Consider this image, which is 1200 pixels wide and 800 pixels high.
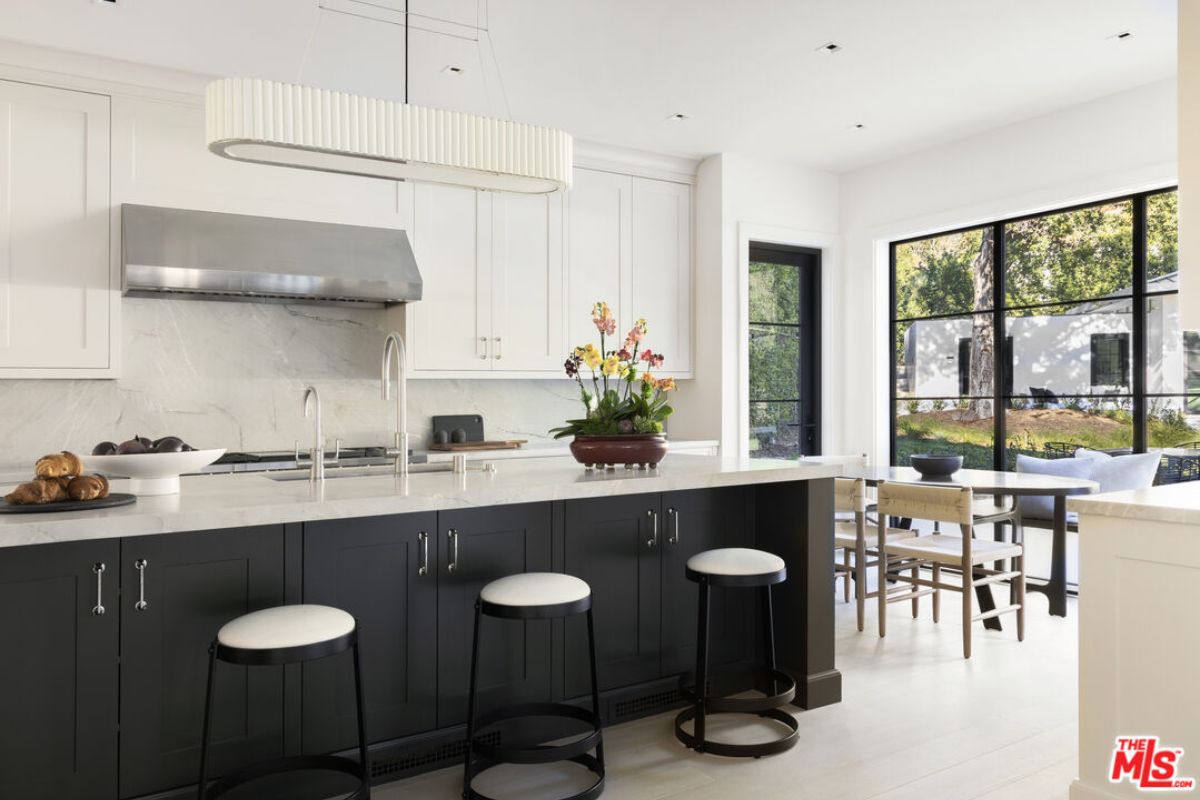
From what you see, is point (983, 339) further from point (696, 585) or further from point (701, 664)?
point (701, 664)

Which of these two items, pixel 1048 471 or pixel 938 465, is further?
pixel 1048 471

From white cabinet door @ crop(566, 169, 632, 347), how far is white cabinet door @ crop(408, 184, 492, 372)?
1.88 ft

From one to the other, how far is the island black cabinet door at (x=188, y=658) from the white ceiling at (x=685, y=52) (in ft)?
7.42

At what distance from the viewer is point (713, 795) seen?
2.52 meters

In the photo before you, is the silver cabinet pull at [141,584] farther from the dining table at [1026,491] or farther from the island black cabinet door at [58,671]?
the dining table at [1026,491]

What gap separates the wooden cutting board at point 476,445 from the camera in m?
4.92

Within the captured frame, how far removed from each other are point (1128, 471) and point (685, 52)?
3.17 meters

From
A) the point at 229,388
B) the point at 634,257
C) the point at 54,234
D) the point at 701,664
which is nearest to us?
the point at 701,664

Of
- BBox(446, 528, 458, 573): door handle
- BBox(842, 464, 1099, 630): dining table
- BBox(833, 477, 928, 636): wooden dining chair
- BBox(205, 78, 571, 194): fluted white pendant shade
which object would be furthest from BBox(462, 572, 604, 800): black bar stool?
BBox(842, 464, 1099, 630): dining table

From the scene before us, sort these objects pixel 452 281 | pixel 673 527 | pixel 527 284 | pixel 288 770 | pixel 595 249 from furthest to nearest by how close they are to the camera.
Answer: pixel 595 249 → pixel 527 284 → pixel 452 281 → pixel 673 527 → pixel 288 770

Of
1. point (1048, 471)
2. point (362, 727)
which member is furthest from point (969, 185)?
point (362, 727)

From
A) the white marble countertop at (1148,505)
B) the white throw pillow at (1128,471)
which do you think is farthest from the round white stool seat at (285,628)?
the white throw pillow at (1128,471)

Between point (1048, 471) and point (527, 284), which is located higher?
point (527, 284)

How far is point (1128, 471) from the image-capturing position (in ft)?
14.9
